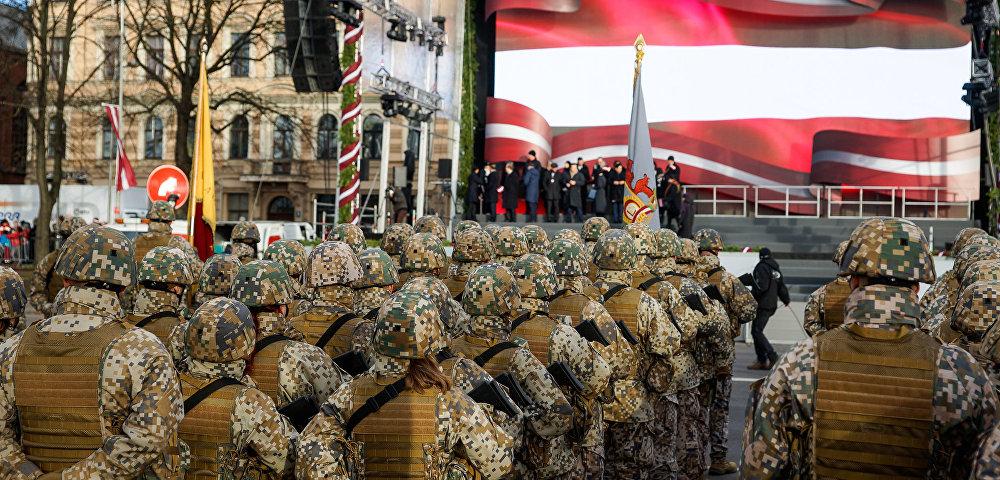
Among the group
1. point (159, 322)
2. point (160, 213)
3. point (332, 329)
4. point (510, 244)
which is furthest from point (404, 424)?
point (160, 213)

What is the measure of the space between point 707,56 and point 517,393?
85.3 feet

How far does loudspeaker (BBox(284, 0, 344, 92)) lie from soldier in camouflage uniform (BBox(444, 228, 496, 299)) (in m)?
9.41

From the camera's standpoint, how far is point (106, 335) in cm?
384

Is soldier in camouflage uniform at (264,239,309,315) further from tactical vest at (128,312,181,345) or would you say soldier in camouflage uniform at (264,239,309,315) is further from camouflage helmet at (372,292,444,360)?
camouflage helmet at (372,292,444,360)

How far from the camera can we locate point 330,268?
20.4ft

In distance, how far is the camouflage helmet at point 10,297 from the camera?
5512 mm

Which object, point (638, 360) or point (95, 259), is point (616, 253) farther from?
point (95, 259)

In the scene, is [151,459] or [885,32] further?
[885,32]

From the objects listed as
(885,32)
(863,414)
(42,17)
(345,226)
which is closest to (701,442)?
(345,226)

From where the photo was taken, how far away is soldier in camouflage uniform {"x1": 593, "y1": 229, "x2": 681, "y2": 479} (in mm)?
6851

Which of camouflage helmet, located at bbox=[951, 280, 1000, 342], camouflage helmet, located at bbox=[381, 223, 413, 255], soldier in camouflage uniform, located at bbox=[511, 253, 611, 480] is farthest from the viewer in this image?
camouflage helmet, located at bbox=[381, 223, 413, 255]

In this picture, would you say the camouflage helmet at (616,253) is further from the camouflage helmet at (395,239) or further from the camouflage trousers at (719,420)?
the camouflage helmet at (395,239)

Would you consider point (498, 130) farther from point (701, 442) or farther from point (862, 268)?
point (862, 268)

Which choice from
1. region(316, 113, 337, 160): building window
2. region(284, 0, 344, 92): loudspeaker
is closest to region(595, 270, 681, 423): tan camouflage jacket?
region(284, 0, 344, 92): loudspeaker
